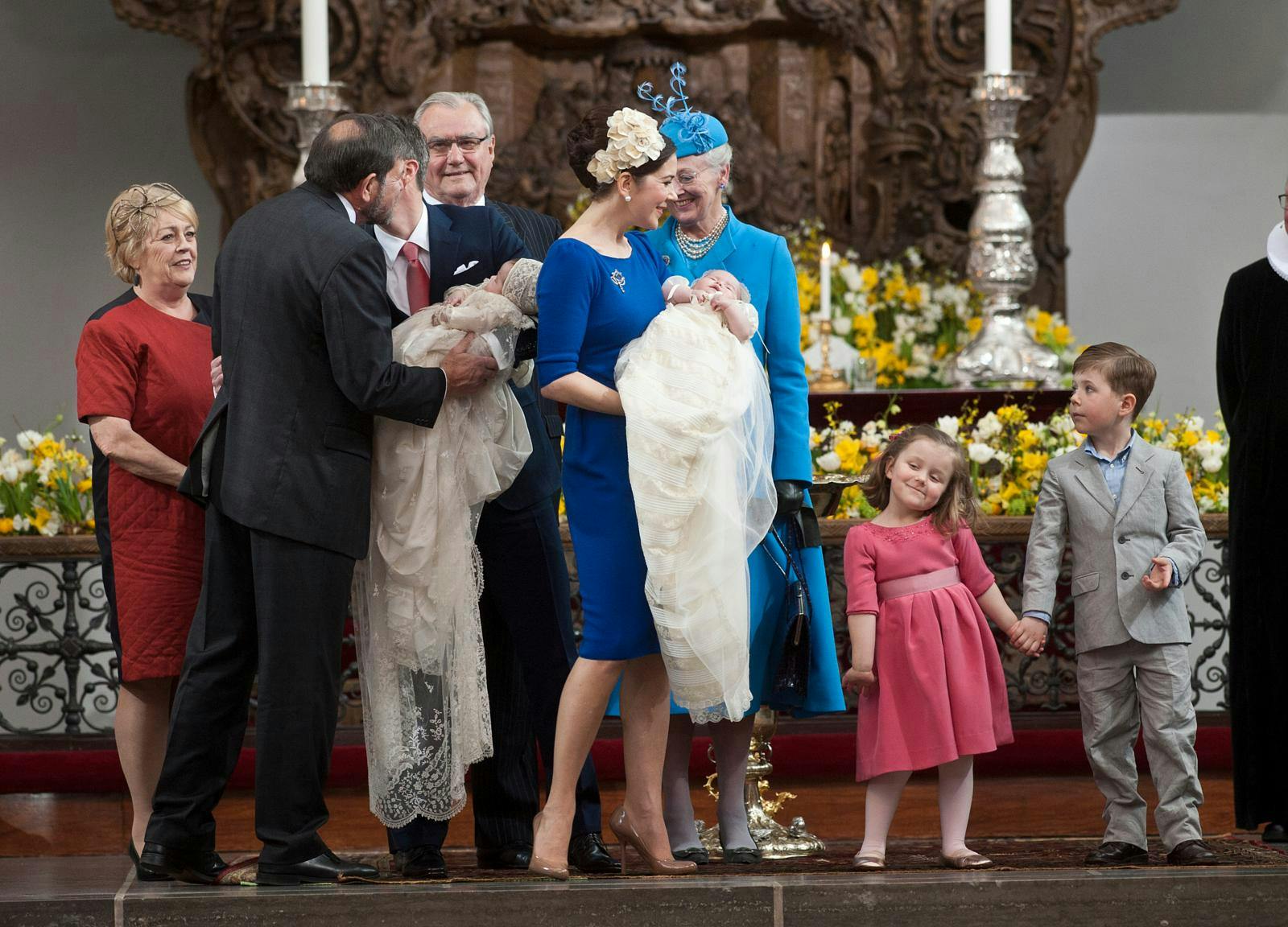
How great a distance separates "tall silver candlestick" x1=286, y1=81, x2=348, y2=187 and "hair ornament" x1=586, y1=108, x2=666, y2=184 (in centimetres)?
301

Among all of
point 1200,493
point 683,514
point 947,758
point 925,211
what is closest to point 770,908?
point 947,758

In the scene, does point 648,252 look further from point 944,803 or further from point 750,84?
point 750,84

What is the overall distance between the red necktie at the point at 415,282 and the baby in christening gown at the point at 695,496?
1.78ft

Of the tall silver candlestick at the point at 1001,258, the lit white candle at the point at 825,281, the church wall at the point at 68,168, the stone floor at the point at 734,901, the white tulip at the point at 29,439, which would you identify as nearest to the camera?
the stone floor at the point at 734,901

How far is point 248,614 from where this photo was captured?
11.7ft

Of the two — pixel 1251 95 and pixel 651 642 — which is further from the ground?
pixel 1251 95

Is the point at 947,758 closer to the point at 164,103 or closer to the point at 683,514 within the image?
the point at 683,514

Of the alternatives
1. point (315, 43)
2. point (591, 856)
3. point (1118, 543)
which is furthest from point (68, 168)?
point (1118, 543)

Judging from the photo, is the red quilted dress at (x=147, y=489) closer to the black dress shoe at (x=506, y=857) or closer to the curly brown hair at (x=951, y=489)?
the black dress shoe at (x=506, y=857)

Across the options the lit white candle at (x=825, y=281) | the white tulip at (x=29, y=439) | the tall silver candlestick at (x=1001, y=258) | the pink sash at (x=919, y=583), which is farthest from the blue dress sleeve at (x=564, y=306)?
the tall silver candlestick at (x=1001, y=258)

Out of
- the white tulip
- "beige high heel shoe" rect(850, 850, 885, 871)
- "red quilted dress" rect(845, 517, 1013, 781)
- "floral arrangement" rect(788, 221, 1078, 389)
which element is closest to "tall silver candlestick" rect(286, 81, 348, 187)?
the white tulip

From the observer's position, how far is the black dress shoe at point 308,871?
349 centimetres

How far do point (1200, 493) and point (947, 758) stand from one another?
180 cm

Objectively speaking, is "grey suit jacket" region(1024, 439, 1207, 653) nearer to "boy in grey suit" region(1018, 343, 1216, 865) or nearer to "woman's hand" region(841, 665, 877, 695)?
"boy in grey suit" region(1018, 343, 1216, 865)
